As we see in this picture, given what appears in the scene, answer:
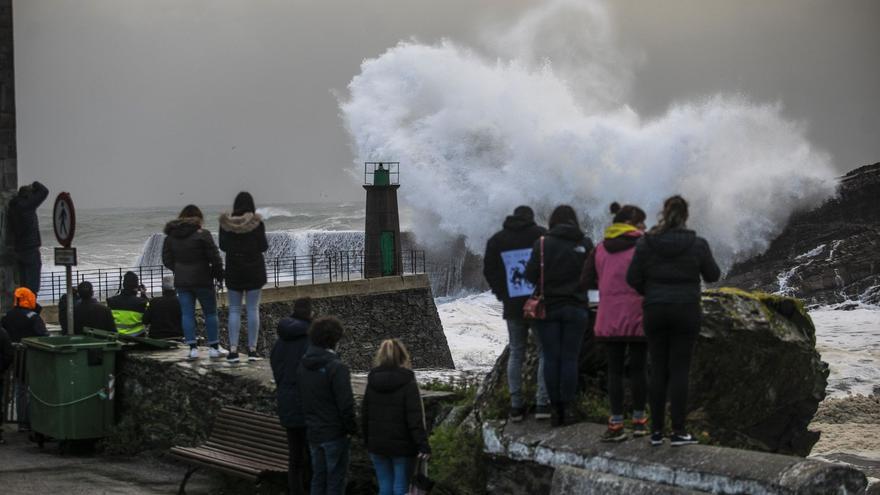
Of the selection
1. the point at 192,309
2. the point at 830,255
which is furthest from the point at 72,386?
the point at 830,255

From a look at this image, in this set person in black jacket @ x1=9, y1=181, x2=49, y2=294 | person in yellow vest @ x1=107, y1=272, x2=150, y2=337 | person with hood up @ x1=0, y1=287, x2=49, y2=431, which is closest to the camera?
person with hood up @ x1=0, y1=287, x2=49, y2=431

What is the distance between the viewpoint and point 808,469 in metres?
4.90

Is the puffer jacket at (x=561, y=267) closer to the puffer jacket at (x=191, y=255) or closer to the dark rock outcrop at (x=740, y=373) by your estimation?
the dark rock outcrop at (x=740, y=373)

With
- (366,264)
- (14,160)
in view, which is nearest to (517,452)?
(14,160)

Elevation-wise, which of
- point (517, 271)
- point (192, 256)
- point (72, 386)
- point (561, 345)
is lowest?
point (72, 386)

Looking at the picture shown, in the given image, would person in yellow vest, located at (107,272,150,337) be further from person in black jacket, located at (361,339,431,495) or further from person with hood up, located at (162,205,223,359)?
person in black jacket, located at (361,339,431,495)

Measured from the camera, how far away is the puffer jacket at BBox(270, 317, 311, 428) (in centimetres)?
689

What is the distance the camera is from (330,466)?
665 cm

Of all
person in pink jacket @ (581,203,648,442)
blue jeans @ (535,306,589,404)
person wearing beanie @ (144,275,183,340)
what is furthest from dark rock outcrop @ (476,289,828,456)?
person wearing beanie @ (144,275,183,340)

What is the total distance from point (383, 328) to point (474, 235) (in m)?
20.9

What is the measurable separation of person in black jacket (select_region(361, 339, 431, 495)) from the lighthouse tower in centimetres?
2301

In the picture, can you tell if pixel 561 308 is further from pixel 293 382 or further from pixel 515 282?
pixel 293 382

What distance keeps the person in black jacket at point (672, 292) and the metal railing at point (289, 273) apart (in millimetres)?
21645

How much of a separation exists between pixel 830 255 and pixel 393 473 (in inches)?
1615
